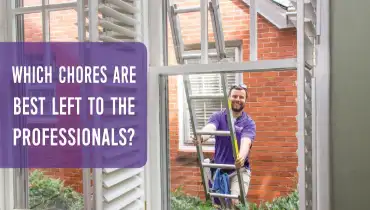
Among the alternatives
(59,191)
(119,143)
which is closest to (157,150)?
(119,143)

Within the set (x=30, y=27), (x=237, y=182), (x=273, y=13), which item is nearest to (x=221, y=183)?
(x=237, y=182)

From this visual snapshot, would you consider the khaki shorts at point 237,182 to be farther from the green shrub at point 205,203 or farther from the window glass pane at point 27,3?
the window glass pane at point 27,3

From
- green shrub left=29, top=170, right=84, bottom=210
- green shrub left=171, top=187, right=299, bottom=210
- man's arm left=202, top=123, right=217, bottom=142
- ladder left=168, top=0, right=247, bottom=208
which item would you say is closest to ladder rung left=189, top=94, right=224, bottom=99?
ladder left=168, top=0, right=247, bottom=208

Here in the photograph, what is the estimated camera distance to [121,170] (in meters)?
1.73

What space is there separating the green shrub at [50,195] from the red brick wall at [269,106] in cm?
87

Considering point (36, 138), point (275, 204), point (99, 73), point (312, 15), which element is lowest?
point (275, 204)

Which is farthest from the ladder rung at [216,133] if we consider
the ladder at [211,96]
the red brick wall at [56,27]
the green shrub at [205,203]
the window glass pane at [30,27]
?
the window glass pane at [30,27]

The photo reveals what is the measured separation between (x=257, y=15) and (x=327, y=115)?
58 centimetres

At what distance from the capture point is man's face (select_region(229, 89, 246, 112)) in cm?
185

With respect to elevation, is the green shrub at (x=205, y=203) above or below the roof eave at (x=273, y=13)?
below

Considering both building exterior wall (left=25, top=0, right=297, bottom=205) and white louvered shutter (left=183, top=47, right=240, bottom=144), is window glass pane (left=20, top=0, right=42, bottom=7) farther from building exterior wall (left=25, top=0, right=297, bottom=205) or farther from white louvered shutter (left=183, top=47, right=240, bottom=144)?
white louvered shutter (left=183, top=47, right=240, bottom=144)

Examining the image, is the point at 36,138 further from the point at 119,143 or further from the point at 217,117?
the point at 217,117

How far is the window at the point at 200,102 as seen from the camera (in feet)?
6.15

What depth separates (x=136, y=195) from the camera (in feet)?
5.90
